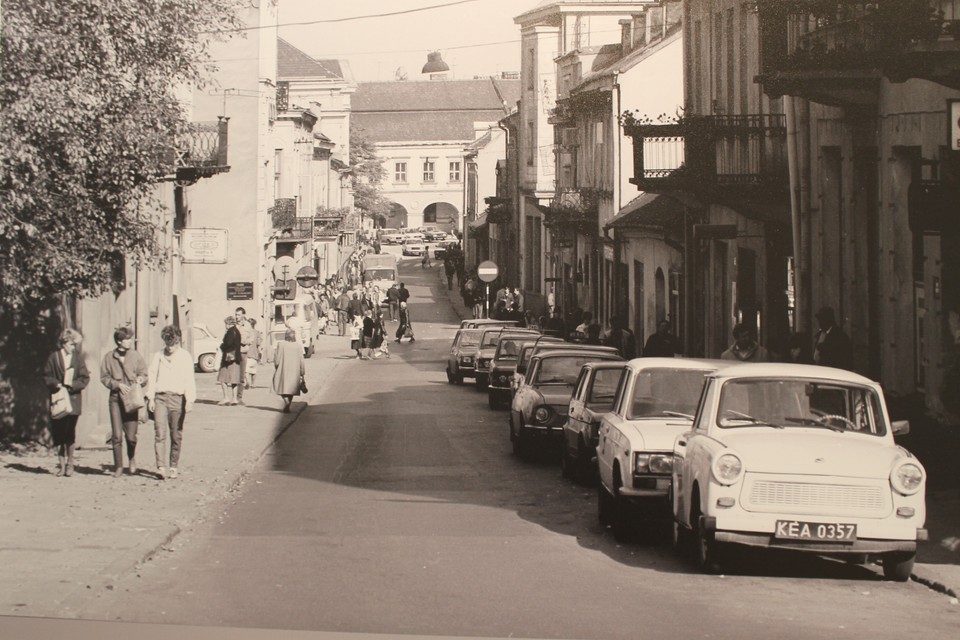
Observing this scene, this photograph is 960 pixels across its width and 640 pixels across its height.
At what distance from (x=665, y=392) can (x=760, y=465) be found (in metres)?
3.44

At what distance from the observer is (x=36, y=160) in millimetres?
13695

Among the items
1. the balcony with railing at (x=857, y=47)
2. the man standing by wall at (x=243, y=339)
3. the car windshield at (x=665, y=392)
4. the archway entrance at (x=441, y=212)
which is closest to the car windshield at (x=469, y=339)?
the man standing by wall at (x=243, y=339)

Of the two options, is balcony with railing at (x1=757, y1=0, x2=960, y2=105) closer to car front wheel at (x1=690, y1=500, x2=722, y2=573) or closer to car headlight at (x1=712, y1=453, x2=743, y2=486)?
car headlight at (x1=712, y1=453, x2=743, y2=486)

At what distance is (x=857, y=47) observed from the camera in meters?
16.2

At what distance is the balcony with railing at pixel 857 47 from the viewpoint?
44.1 feet

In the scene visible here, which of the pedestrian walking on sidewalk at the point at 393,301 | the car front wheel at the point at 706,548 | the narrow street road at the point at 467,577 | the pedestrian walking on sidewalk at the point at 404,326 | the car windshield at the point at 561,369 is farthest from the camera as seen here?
the pedestrian walking on sidewalk at the point at 393,301

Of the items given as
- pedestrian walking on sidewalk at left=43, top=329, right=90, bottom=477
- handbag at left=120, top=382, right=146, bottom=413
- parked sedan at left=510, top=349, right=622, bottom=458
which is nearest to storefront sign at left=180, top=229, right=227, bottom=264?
parked sedan at left=510, top=349, right=622, bottom=458

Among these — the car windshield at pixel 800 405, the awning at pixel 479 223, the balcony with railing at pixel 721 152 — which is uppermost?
the awning at pixel 479 223

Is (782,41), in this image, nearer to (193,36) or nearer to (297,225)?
(193,36)

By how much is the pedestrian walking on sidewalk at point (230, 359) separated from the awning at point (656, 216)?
8.57 metres

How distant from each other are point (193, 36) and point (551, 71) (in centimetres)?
2832

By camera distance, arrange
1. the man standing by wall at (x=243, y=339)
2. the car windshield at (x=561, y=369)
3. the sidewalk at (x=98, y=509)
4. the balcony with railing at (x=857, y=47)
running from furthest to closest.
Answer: the man standing by wall at (x=243, y=339) → the car windshield at (x=561, y=369) → the balcony with railing at (x=857, y=47) → the sidewalk at (x=98, y=509)

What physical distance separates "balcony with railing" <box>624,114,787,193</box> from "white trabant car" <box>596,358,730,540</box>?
9122mm

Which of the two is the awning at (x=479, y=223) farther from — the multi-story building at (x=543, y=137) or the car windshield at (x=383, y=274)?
the multi-story building at (x=543, y=137)
